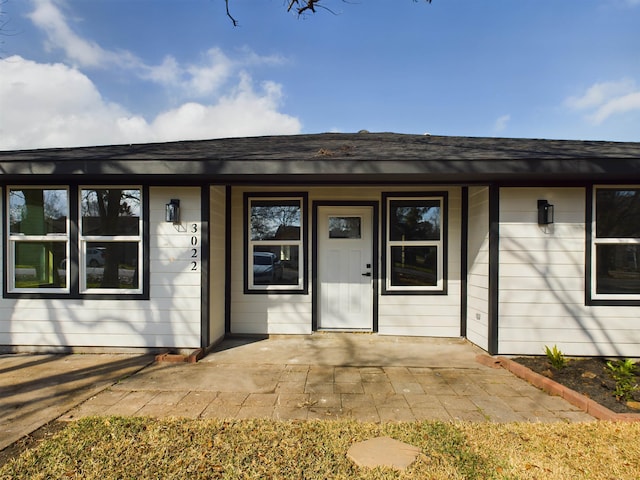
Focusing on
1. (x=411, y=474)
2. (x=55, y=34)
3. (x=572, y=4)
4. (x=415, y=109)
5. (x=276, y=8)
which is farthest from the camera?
(x=415, y=109)

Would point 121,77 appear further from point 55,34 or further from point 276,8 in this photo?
point 276,8

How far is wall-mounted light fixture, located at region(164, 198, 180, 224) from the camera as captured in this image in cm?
391

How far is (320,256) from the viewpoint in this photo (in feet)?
16.4

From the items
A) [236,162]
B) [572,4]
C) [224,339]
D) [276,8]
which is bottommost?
[224,339]

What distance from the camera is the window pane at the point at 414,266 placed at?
480cm

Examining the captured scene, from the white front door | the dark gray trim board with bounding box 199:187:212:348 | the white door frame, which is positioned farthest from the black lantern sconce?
the dark gray trim board with bounding box 199:187:212:348

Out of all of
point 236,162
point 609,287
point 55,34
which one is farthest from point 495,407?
point 55,34

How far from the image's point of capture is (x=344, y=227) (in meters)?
5.04

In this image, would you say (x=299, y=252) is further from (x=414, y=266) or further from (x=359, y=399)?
(x=359, y=399)

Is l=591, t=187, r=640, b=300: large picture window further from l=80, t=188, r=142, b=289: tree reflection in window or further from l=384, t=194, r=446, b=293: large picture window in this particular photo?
l=80, t=188, r=142, b=289: tree reflection in window

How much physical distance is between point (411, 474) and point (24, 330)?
16.0 ft

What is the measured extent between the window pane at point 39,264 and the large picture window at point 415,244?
4475 mm

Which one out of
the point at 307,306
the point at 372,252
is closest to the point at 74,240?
the point at 307,306

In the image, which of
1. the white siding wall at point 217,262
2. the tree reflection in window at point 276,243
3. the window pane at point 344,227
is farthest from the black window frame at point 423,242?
the white siding wall at point 217,262
